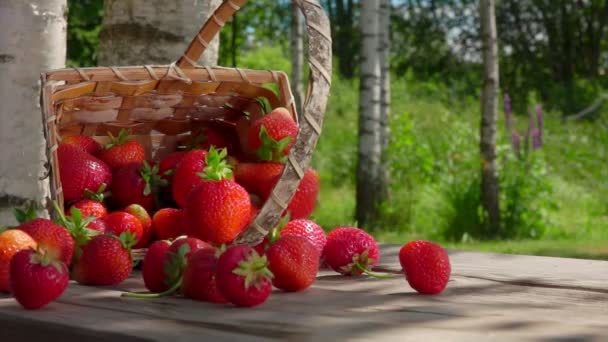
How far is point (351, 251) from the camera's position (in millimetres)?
1907

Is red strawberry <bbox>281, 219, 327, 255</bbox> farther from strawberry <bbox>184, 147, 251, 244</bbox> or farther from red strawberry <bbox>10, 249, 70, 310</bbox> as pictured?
red strawberry <bbox>10, 249, 70, 310</bbox>

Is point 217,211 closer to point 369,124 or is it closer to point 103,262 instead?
point 103,262

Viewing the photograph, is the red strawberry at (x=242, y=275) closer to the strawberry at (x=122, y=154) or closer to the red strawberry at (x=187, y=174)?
the red strawberry at (x=187, y=174)

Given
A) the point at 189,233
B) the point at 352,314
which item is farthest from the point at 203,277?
the point at 189,233

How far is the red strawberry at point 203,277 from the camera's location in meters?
1.53

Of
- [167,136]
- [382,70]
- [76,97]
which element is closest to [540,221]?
[382,70]

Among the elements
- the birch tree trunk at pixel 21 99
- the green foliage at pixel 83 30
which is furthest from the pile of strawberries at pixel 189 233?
the green foliage at pixel 83 30

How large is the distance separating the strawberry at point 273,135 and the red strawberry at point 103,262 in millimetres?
445

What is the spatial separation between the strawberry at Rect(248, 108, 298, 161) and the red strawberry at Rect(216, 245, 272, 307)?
0.63 metres

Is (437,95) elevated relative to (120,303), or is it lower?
elevated

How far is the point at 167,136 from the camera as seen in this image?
2.46 metres

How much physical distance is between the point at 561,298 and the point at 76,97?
1223mm

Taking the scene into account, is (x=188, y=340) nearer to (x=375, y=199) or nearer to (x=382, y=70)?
(x=375, y=199)

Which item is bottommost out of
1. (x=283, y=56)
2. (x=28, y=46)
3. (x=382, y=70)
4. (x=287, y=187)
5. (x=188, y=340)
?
(x=188, y=340)
